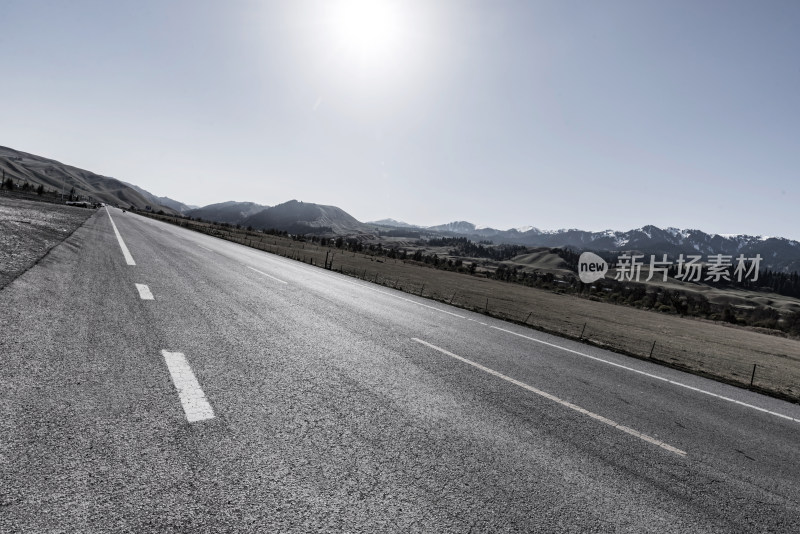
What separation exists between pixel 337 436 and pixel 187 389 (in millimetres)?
2038

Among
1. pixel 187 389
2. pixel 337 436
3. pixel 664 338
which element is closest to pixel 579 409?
pixel 337 436

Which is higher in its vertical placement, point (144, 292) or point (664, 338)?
point (144, 292)

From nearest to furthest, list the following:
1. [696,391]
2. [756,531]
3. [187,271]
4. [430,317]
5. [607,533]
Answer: [607,533]
[756,531]
[696,391]
[430,317]
[187,271]

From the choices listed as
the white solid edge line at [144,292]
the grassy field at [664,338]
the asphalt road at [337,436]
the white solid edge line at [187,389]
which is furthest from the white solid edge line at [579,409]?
the white solid edge line at [144,292]

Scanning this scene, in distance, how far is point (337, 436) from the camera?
3.95 metres

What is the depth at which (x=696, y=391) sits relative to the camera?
8328 mm

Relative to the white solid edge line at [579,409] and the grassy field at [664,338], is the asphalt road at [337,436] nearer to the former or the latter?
the white solid edge line at [579,409]

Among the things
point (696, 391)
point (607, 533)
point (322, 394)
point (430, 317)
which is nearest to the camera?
point (607, 533)

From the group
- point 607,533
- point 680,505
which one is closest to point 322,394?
point 607,533

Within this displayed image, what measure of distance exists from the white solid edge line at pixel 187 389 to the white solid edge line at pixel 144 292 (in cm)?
426

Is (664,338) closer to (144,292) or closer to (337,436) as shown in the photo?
(337,436)

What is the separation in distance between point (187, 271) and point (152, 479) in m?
13.1

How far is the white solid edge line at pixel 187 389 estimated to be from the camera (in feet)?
13.1

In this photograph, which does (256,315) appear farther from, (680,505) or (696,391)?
(696,391)
